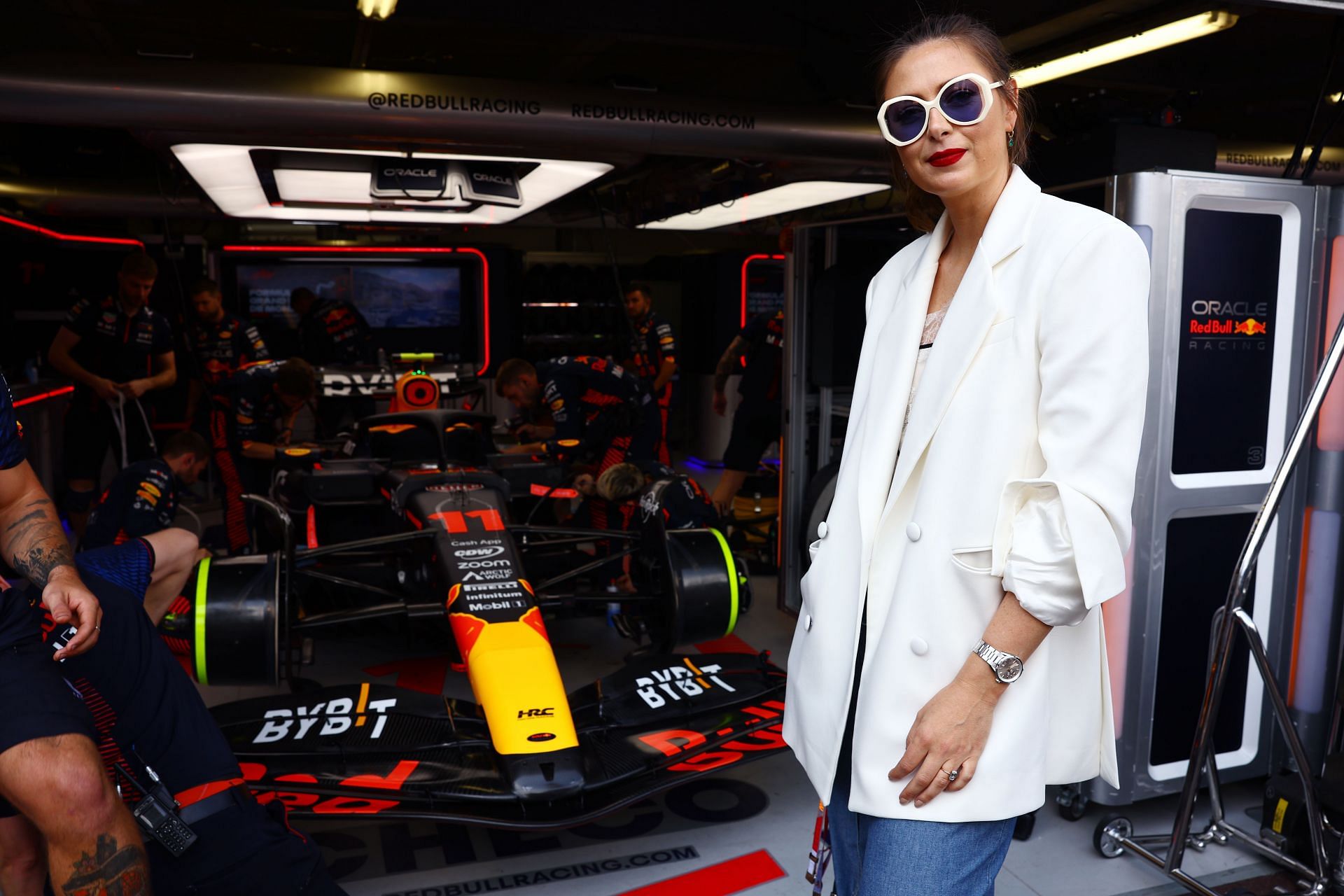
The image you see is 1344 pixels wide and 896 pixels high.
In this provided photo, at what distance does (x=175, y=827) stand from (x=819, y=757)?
127 centimetres

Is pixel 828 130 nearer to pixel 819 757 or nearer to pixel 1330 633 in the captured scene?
pixel 1330 633

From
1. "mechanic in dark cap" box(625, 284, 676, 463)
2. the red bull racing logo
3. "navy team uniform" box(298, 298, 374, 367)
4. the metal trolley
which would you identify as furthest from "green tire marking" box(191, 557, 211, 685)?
"navy team uniform" box(298, 298, 374, 367)

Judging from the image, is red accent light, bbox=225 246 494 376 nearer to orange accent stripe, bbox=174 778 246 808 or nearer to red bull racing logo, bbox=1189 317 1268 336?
red bull racing logo, bbox=1189 317 1268 336

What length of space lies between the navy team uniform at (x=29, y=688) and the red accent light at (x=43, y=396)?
15.5 feet

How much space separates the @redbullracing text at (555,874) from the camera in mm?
2457

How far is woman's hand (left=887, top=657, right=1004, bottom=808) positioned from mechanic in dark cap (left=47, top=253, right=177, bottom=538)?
6156mm

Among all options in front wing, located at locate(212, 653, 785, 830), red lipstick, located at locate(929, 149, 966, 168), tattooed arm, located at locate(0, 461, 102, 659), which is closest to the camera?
red lipstick, located at locate(929, 149, 966, 168)

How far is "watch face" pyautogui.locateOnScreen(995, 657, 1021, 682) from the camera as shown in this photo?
1033 millimetres

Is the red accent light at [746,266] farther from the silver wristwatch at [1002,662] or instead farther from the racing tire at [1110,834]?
the silver wristwatch at [1002,662]

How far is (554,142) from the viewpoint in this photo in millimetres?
4180

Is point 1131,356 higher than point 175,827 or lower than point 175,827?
higher

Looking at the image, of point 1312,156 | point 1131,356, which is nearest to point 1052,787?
point 1312,156

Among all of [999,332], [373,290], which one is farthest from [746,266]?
[999,332]

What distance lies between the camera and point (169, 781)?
1.93 metres
